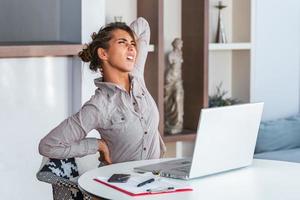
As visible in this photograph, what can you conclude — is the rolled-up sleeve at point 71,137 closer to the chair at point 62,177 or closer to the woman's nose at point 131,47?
the chair at point 62,177

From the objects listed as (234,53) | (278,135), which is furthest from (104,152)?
(234,53)

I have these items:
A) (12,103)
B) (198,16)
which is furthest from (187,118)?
(12,103)

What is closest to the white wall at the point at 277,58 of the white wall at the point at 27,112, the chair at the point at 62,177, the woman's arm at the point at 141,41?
the white wall at the point at 27,112

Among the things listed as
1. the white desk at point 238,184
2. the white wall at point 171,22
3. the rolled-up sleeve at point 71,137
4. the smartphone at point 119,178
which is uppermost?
the white wall at point 171,22

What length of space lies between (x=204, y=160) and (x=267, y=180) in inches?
9.5

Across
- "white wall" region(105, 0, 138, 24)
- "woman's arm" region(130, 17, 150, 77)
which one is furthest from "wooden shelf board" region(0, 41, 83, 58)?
"woman's arm" region(130, 17, 150, 77)

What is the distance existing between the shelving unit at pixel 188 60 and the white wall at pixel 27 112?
60 centimetres

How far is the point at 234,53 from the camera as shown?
194 inches

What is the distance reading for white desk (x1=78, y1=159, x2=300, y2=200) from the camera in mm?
2176

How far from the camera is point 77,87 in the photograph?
3.90 meters

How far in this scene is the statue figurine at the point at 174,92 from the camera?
4422 millimetres

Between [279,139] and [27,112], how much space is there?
1849 millimetres

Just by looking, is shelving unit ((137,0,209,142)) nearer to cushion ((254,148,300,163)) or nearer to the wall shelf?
the wall shelf

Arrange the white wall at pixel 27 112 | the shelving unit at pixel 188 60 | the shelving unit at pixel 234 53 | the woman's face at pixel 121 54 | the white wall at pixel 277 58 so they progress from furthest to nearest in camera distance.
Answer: the white wall at pixel 277 58 → the shelving unit at pixel 234 53 → the shelving unit at pixel 188 60 → the white wall at pixel 27 112 → the woman's face at pixel 121 54
